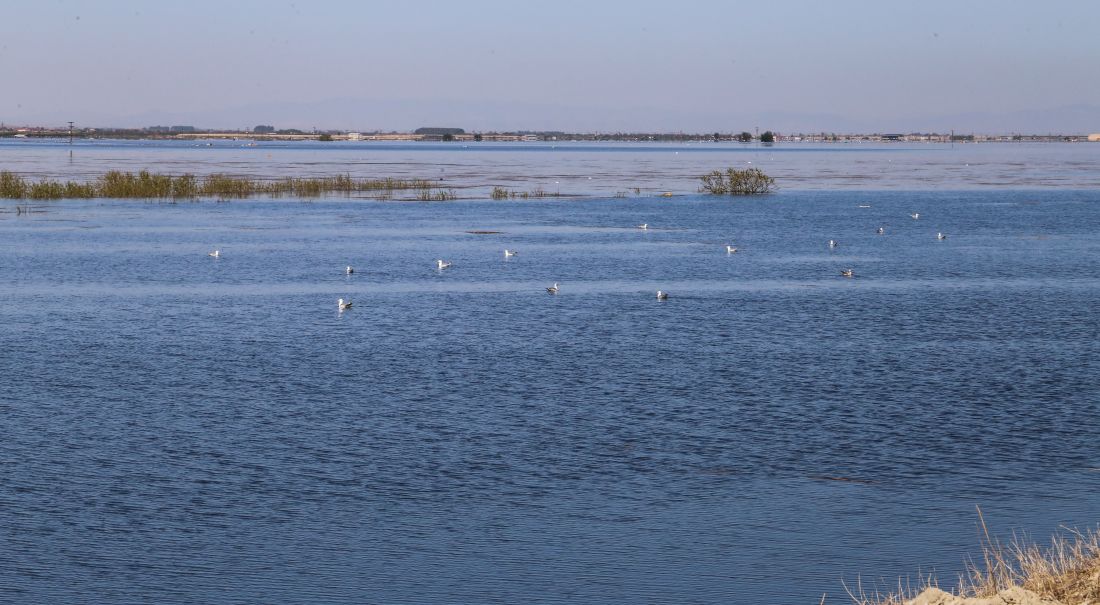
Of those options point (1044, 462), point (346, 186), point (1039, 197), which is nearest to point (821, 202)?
point (1039, 197)

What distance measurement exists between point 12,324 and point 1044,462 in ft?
78.4

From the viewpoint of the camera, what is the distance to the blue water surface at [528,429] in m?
14.5

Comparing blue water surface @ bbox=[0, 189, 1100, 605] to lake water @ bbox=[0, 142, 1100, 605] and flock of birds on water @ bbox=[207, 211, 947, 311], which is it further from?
flock of birds on water @ bbox=[207, 211, 947, 311]

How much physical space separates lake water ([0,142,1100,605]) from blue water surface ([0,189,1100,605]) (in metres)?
0.07

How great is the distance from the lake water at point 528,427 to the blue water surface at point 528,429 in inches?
2.6

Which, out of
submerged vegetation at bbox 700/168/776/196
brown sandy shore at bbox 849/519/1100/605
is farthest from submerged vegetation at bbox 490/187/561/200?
brown sandy shore at bbox 849/519/1100/605

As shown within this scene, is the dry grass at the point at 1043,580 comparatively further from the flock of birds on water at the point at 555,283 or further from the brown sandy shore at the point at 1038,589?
the flock of birds on water at the point at 555,283

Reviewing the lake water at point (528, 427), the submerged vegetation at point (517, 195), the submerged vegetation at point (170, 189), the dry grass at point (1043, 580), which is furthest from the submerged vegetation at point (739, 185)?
the dry grass at point (1043, 580)

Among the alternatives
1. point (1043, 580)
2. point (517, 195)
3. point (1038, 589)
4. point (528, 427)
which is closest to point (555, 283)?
point (528, 427)

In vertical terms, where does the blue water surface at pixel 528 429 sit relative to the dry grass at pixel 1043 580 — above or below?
below

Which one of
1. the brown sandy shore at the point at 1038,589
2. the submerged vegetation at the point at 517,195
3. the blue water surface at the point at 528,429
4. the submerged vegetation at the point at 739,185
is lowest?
the blue water surface at the point at 528,429

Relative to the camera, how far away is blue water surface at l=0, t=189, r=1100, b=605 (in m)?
14.5

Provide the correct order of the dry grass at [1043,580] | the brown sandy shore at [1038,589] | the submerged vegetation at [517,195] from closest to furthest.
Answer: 1. the brown sandy shore at [1038,589]
2. the dry grass at [1043,580]
3. the submerged vegetation at [517,195]

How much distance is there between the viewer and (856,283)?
40.7 m
